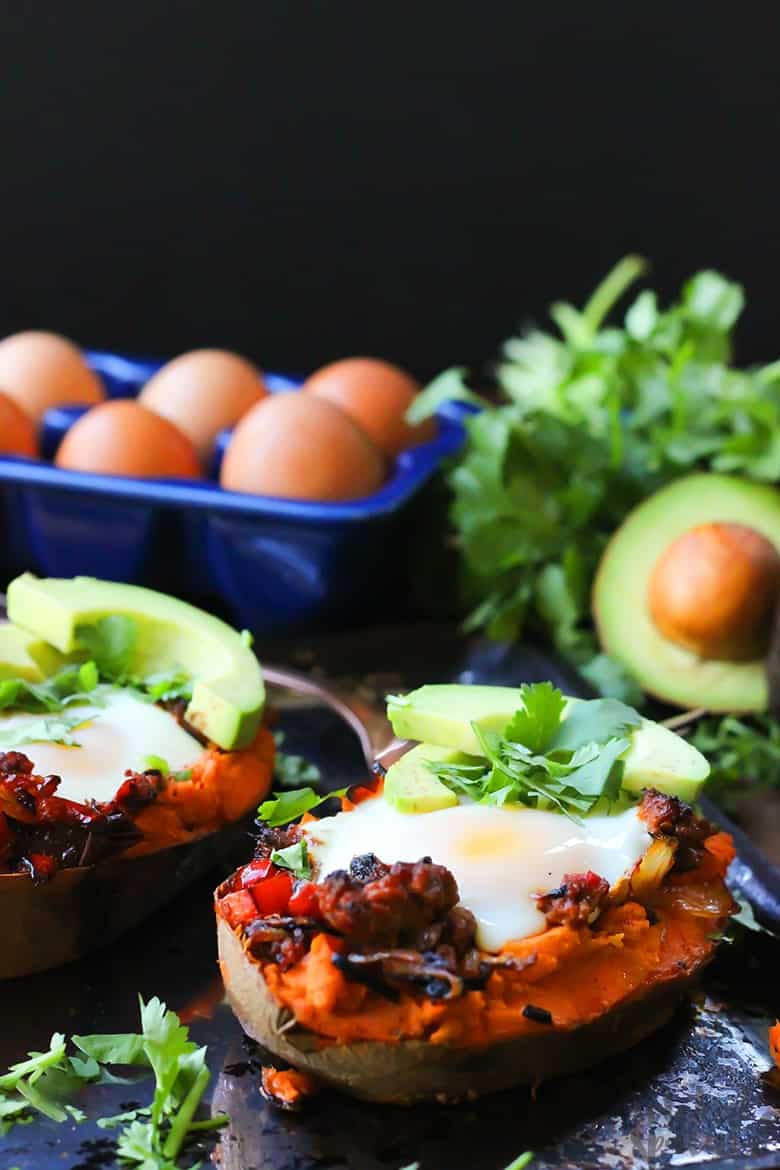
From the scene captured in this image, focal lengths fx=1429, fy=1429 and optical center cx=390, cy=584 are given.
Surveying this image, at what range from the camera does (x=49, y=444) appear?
241 cm

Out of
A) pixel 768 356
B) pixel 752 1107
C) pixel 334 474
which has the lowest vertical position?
pixel 768 356

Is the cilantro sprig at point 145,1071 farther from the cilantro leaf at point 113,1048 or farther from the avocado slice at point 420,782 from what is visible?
the avocado slice at point 420,782

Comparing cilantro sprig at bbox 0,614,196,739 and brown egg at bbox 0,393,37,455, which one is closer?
cilantro sprig at bbox 0,614,196,739

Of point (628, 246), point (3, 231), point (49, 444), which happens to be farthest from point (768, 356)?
point (49, 444)

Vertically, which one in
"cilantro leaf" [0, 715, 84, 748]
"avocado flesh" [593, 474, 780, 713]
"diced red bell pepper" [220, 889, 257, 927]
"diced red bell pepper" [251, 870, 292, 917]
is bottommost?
"avocado flesh" [593, 474, 780, 713]

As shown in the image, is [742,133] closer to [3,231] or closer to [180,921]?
[3,231]

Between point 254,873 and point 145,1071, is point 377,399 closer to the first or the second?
point 254,873

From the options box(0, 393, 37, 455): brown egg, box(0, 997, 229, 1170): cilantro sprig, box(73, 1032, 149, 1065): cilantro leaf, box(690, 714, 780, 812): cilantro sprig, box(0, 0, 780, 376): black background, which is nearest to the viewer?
box(0, 997, 229, 1170): cilantro sprig

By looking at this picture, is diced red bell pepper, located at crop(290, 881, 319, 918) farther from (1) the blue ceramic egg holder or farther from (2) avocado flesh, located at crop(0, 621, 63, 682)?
(1) the blue ceramic egg holder

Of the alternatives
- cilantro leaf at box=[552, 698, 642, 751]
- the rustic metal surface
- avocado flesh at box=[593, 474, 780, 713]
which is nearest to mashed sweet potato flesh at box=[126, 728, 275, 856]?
the rustic metal surface

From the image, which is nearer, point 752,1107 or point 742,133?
point 752,1107

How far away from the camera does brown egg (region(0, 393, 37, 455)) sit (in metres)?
2.32

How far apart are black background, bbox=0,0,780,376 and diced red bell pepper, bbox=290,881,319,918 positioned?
2.79 meters

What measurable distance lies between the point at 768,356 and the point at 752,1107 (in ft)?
10.8
